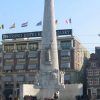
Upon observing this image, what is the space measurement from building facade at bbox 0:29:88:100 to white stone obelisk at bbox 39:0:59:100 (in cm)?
→ 2664

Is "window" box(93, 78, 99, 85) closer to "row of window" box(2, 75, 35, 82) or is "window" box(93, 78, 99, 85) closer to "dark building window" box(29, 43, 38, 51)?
"row of window" box(2, 75, 35, 82)

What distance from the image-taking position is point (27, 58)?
113562 mm

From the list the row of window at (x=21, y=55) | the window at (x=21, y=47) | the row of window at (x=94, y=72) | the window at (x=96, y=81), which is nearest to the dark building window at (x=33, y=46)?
the row of window at (x=21, y=55)

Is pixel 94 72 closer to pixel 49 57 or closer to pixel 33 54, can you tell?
pixel 33 54

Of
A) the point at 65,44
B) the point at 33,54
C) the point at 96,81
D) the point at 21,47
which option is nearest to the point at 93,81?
the point at 96,81

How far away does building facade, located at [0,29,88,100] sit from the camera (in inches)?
4264

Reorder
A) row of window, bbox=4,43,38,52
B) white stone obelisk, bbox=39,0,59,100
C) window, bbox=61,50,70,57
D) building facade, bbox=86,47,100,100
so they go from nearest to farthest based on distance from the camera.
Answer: white stone obelisk, bbox=39,0,59,100 → building facade, bbox=86,47,100,100 → window, bbox=61,50,70,57 → row of window, bbox=4,43,38,52

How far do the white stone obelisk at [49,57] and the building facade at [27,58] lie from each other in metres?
26.6

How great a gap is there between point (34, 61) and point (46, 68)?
3310cm

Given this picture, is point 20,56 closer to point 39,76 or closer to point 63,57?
point 63,57

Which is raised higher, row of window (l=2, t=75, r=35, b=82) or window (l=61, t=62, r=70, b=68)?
window (l=61, t=62, r=70, b=68)

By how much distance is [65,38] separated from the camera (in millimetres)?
110375

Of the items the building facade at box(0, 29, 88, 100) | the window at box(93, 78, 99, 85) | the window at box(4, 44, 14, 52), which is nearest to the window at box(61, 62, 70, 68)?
the building facade at box(0, 29, 88, 100)

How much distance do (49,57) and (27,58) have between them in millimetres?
35674
